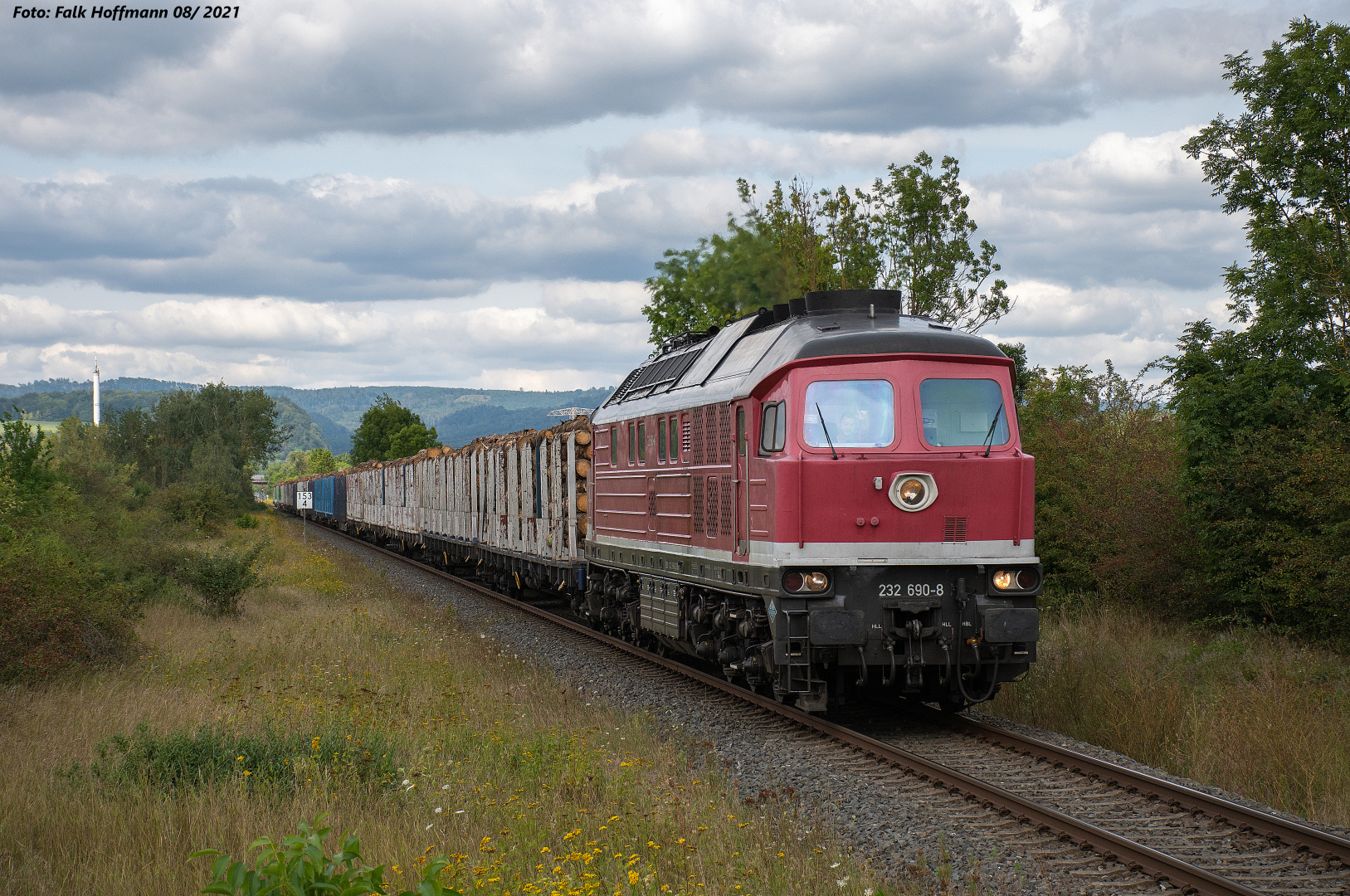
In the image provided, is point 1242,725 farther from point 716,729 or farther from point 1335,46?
point 1335,46

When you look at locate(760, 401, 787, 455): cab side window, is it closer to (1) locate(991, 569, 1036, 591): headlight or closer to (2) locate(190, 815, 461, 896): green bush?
(1) locate(991, 569, 1036, 591): headlight

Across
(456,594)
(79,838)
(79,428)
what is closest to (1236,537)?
(79,838)

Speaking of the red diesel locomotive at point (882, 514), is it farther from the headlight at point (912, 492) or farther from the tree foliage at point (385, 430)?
the tree foliage at point (385, 430)

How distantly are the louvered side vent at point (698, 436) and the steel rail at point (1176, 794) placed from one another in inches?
155

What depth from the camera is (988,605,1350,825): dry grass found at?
8844 mm

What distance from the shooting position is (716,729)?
1096 cm

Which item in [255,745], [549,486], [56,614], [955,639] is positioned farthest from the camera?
[549,486]

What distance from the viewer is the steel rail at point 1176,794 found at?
6688 millimetres

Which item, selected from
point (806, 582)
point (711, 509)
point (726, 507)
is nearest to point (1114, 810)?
point (806, 582)

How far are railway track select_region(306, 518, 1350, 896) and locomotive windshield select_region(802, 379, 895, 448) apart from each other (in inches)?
103

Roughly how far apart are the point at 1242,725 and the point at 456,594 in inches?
758

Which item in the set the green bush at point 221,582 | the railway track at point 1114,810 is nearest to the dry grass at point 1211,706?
the railway track at point 1114,810

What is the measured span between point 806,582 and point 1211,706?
4266 mm

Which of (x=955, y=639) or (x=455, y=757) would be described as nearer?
(x=455, y=757)
